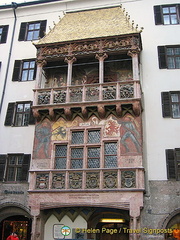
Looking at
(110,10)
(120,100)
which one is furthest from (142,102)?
(110,10)

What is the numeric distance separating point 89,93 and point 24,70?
5.86 metres

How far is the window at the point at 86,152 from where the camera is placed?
49.2 ft

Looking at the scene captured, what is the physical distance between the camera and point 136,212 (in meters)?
13.5

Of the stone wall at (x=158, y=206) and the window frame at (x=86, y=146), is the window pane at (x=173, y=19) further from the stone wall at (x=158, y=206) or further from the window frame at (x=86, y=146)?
the stone wall at (x=158, y=206)

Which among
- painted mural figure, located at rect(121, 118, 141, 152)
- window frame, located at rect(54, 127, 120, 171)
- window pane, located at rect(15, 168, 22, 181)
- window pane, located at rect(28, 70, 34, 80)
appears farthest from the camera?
window pane, located at rect(28, 70, 34, 80)

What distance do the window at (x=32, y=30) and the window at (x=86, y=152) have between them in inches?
336

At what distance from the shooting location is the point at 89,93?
1597 centimetres

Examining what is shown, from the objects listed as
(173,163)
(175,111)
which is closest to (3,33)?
(175,111)

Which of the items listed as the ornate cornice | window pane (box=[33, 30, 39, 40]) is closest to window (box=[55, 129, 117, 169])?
the ornate cornice

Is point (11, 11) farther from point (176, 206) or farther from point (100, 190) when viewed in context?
point (176, 206)

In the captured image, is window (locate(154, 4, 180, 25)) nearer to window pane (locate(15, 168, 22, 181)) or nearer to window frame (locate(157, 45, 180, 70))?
window frame (locate(157, 45, 180, 70))

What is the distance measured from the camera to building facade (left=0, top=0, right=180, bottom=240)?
47.0 feet

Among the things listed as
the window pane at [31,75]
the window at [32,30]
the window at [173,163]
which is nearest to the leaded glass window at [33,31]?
the window at [32,30]

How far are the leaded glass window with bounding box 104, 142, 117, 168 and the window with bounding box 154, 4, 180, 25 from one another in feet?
28.8
